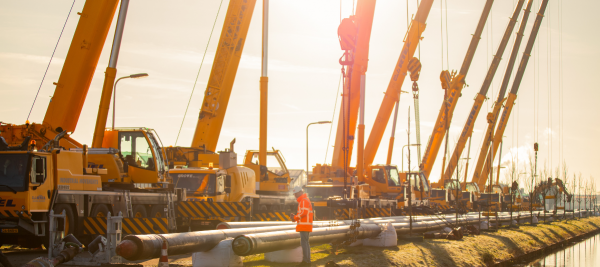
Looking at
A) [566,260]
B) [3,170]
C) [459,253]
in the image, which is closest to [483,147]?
[566,260]

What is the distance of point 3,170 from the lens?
43.3 feet

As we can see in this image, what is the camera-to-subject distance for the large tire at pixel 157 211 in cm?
1777

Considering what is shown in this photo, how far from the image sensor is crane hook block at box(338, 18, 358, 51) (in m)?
21.2

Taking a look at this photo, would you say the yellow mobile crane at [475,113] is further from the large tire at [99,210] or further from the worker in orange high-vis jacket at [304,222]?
the worker in orange high-vis jacket at [304,222]

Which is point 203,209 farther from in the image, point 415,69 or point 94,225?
point 415,69

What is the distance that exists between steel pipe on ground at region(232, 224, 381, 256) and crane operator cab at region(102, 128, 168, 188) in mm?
6338

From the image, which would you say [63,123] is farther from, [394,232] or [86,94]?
[394,232]

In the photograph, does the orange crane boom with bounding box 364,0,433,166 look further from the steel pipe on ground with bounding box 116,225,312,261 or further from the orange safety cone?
the orange safety cone

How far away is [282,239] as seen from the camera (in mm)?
12281

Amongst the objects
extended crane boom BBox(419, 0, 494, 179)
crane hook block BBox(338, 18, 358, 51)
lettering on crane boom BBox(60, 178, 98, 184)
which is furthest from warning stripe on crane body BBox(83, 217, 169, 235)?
extended crane boom BBox(419, 0, 494, 179)

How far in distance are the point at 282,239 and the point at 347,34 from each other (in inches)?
435

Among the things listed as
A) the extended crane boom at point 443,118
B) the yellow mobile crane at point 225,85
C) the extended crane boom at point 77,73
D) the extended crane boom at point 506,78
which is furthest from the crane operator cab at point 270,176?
the extended crane boom at point 506,78

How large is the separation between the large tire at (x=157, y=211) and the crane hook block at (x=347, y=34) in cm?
840

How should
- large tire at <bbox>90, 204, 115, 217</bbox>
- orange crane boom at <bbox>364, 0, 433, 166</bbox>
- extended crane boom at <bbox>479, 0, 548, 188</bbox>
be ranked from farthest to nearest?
extended crane boom at <bbox>479, 0, 548, 188</bbox> → orange crane boom at <bbox>364, 0, 433, 166</bbox> → large tire at <bbox>90, 204, 115, 217</bbox>
